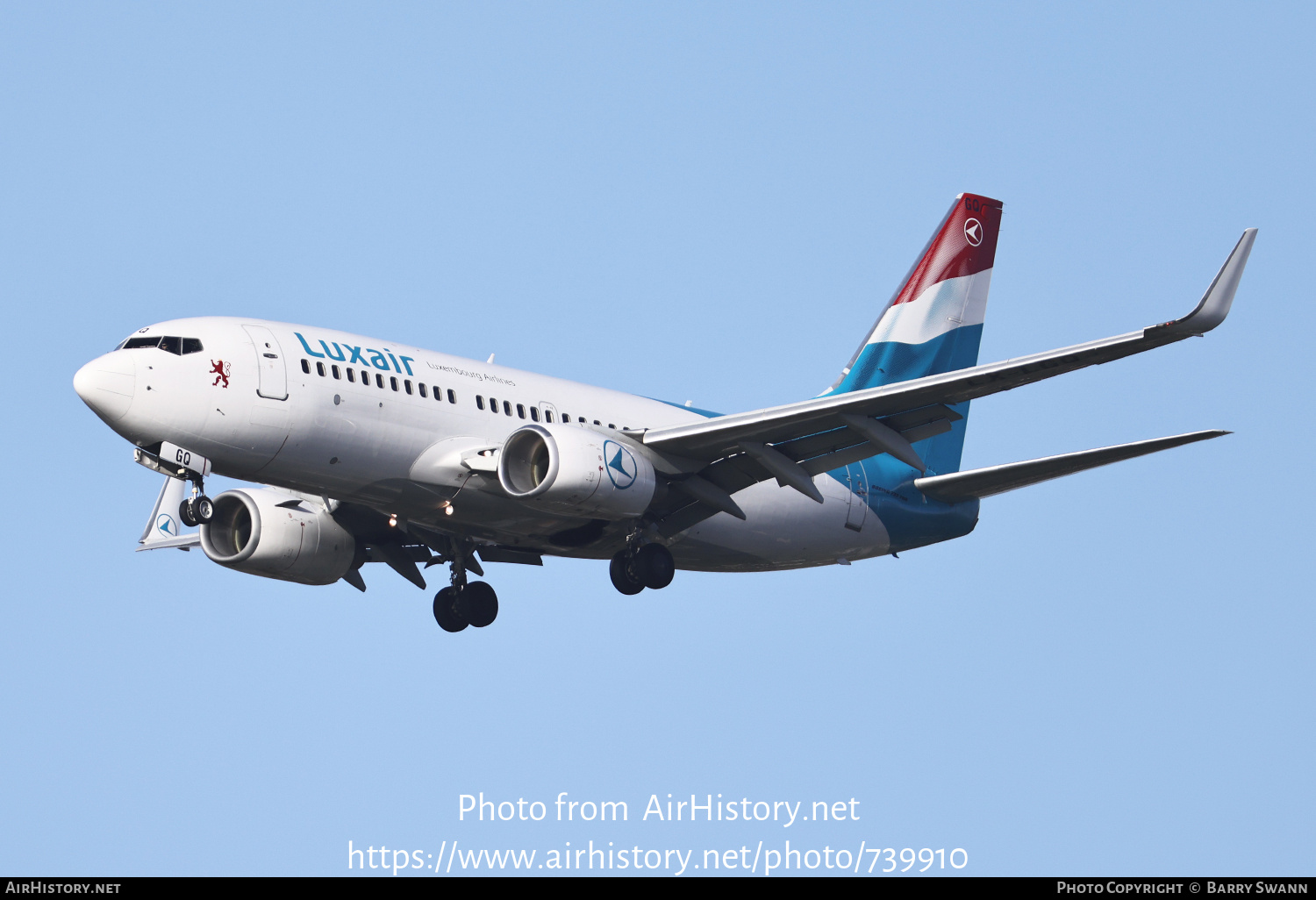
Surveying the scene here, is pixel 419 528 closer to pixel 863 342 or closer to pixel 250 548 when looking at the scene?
pixel 250 548

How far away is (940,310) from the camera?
4338 centimetres

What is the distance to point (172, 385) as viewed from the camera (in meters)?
29.6

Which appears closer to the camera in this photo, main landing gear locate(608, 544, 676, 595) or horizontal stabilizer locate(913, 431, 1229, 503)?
horizontal stabilizer locate(913, 431, 1229, 503)

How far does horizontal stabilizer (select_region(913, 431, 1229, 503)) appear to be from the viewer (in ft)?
Answer: 105

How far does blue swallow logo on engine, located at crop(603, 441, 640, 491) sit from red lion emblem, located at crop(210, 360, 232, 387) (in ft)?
24.1

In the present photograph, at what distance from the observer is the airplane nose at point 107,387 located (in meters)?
29.2

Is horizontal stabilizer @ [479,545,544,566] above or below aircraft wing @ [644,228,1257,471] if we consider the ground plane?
below

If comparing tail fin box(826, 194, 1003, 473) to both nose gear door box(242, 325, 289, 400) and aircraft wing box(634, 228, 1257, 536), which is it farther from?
nose gear door box(242, 325, 289, 400)

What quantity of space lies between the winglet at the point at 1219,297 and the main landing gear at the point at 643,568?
11.8 metres

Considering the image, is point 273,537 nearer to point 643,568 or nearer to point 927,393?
point 643,568

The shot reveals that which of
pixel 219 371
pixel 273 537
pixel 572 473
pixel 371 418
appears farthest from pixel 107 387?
pixel 572 473

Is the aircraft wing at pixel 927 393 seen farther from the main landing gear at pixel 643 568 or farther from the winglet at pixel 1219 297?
the main landing gear at pixel 643 568

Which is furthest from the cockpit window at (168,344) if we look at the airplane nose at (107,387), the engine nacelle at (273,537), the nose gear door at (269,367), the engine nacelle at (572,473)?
the engine nacelle at (273,537)

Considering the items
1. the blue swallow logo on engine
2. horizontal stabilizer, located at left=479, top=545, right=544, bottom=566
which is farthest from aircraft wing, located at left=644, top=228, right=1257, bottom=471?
horizontal stabilizer, located at left=479, top=545, right=544, bottom=566
